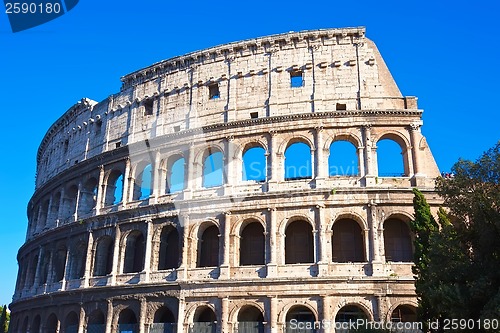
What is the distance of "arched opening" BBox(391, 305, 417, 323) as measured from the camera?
19109mm

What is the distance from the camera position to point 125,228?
23922mm

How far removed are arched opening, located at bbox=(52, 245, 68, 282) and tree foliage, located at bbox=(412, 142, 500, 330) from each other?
20867 millimetres

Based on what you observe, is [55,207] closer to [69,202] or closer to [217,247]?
[69,202]

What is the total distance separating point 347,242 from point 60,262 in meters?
17.1

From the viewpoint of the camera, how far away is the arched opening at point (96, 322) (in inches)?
916

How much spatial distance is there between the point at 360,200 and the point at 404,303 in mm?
4387

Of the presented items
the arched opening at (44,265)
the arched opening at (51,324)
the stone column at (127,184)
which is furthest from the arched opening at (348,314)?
the arched opening at (44,265)

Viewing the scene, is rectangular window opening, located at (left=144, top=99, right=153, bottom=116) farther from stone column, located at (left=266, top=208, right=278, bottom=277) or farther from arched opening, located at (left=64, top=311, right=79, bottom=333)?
arched opening, located at (left=64, top=311, right=79, bottom=333)

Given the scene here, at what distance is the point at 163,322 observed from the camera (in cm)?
2239

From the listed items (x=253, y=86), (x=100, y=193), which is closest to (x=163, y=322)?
(x=100, y=193)

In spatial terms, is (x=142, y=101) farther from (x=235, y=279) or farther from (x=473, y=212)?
(x=473, y=212)

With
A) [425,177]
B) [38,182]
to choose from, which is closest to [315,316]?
[425,177]

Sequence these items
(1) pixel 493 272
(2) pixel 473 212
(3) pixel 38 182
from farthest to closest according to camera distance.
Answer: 1. (3) pixel 38 182
2. (2) pixel 473 212
3. (1) pixel 493 272

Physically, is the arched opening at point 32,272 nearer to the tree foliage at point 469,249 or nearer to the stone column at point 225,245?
the stone column at point 225,245
